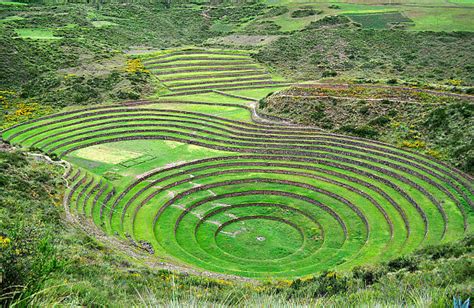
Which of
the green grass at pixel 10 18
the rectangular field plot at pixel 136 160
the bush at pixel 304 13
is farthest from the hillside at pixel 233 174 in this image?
the bush at pixel 304 13

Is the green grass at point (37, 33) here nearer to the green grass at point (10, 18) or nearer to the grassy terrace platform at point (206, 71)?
the green grass at point (10, 18)

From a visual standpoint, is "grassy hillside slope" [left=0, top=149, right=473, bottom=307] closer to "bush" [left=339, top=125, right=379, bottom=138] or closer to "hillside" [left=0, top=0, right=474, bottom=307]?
"hillside" [left=0, top=0, right=474, bottom=307]

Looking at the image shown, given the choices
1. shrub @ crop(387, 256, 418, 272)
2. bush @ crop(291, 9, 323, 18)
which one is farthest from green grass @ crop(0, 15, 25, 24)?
shrub @ crop(387, 256, 418, 272)

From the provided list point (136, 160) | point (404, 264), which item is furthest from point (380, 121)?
point (404, 264)

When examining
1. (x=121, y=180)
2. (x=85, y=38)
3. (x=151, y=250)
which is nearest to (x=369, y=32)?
(x=85, y=38)

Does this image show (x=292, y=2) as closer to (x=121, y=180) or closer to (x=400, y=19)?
(x=400, y=19)
